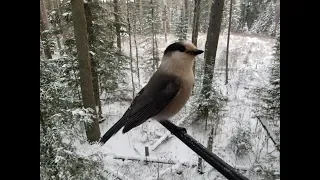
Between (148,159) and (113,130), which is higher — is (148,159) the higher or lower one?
the lower one

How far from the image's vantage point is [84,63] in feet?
3.65

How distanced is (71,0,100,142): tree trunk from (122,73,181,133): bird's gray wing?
21 centimetres

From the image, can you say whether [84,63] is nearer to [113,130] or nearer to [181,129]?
[113,130]

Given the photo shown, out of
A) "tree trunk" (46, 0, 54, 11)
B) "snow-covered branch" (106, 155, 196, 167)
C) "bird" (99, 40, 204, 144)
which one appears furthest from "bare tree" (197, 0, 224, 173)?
"tree trunk" (46, 0, 54, 11)

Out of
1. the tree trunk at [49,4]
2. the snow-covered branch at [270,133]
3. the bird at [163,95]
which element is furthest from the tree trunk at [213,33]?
the tree trunk at [49,4]

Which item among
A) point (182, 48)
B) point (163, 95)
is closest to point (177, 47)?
point (182, 48)

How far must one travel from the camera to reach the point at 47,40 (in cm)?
107

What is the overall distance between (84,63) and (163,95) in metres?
0.35

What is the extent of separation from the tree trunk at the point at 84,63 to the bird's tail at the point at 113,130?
0.08 meters

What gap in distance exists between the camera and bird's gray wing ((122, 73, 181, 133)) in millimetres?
907
